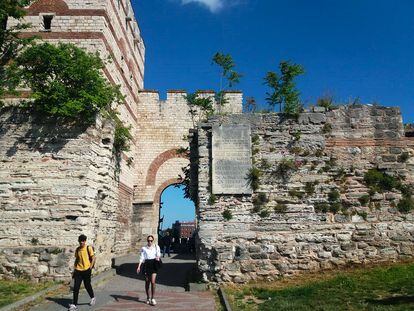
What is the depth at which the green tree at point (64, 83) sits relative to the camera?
1045cm

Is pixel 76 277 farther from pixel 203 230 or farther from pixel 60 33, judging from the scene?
pixel 60 33

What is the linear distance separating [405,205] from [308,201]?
7.93 ft

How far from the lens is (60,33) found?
611 inches

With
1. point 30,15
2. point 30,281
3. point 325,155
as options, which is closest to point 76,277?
point 30,281

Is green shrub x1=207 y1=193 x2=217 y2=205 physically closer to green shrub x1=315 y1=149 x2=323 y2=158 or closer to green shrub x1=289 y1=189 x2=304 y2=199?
green shrub x1=289 y1=189 x2=304 y2=199

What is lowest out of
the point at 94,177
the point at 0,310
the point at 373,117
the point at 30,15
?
the point at 0,310

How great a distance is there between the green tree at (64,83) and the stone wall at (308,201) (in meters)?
3.11

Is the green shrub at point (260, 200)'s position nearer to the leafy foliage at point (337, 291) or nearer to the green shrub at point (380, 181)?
the leafy foliage at point (337, 291)

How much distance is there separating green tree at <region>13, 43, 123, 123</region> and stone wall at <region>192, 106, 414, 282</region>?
311 centimetres

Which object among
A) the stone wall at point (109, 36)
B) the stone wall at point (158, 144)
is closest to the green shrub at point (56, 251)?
the stone wall at point (109, 36)

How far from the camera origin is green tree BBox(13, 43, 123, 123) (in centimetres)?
1045

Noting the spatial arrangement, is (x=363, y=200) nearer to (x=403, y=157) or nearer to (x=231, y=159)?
(x=403, y=157)

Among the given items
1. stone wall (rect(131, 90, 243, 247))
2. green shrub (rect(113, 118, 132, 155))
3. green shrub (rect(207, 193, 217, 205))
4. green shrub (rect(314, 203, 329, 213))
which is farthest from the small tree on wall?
stone wall (rect(131, 90, 243, 247))

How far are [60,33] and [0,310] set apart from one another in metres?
12.0
